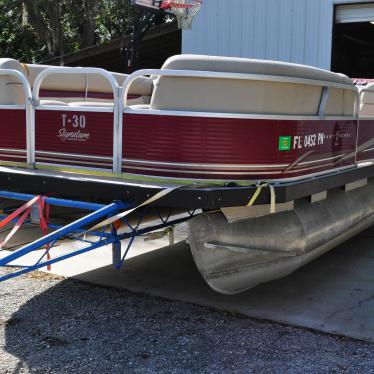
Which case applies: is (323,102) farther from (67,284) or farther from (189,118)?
(67,284)

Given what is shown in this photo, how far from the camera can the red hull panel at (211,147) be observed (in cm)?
360

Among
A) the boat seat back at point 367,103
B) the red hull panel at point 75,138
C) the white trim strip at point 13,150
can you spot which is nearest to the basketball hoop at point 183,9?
the boat seat back at point 367,103

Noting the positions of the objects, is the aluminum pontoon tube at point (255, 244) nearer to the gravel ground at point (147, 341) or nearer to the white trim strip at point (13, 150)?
the gravel ground at point (147, 341)

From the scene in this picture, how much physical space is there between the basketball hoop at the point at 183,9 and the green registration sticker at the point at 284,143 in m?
7.40

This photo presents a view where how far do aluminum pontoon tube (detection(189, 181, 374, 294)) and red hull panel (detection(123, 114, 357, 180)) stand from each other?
1.28 ft

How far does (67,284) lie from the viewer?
15.6ft

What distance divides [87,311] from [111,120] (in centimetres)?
139

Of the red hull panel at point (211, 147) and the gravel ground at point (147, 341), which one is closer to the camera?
the gravel ground at point (147, 341)

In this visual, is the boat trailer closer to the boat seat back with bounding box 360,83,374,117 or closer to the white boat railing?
the white boat railing

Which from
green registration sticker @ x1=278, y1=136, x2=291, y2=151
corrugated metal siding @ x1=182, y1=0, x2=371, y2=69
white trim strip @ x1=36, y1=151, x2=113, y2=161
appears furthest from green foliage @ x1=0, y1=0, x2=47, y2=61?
green registration sticker @ x1=278, y1=136, x2=291, y2=151

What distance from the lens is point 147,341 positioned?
11.9ft

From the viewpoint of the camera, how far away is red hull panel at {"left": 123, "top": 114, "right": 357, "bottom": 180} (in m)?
3.60

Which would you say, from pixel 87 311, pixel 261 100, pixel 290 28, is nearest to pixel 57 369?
pixel 87 311

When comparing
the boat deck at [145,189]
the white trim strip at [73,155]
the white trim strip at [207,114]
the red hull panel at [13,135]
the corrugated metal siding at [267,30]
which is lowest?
the boat deck at [145,189]
